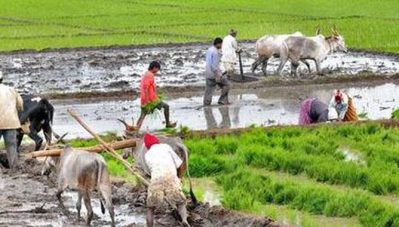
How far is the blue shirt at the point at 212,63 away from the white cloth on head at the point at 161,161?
27.7ft

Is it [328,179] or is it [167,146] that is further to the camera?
[328,179]

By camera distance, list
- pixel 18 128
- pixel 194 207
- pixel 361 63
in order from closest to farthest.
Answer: pixel 194 207 → pixel 18 128 → pixel 361 63

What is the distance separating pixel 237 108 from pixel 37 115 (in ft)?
19.0

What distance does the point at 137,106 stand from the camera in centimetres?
1875

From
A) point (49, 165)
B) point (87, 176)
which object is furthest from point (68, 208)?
point (87, 176)

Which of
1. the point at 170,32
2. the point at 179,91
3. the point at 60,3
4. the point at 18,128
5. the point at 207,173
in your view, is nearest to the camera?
the point at 207,173

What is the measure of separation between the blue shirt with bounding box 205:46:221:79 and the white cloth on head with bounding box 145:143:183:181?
27.7 ft

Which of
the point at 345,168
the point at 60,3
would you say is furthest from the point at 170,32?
the point at 345,168

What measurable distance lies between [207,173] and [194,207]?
1.86 m

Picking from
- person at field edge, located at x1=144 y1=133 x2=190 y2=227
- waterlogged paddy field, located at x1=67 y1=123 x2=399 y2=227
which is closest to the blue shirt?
→ waterlogged paddy field, located at x1=67 y1=123 x2=399 y2=227

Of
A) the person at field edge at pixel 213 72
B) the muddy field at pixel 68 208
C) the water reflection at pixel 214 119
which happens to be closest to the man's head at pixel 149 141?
the muddy field at pixel 68 208

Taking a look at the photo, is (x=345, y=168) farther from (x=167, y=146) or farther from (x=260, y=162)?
(x=167, y=146)

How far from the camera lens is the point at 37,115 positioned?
1338 cm

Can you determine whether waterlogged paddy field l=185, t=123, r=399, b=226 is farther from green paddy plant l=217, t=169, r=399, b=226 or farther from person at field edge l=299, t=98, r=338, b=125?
person at field edge l=299, t=98, r=338, b=125
